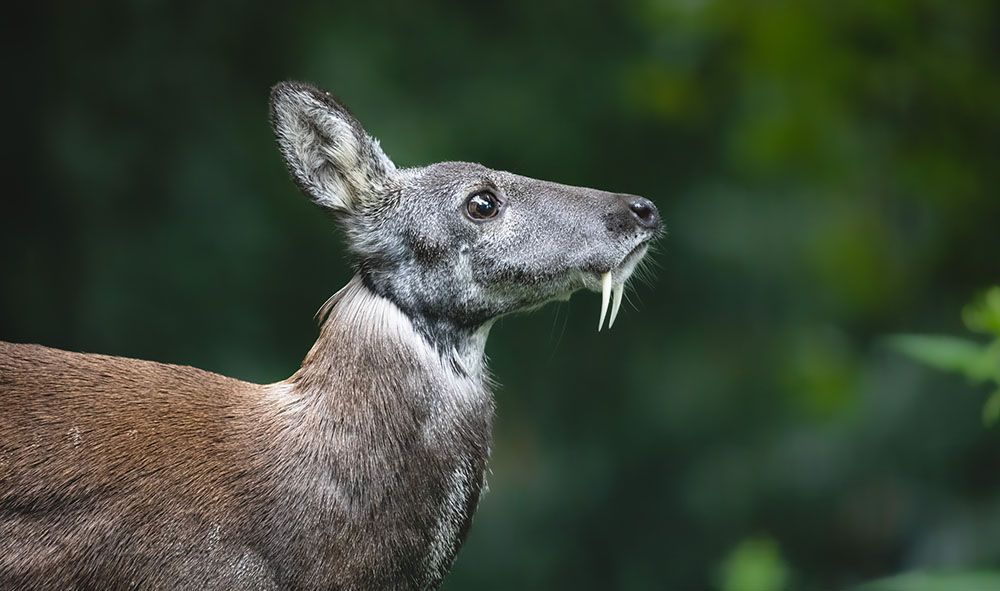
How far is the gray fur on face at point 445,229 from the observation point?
4.91 metres

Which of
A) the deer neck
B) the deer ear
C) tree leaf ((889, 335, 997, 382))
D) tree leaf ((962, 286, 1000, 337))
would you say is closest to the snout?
the deer neck

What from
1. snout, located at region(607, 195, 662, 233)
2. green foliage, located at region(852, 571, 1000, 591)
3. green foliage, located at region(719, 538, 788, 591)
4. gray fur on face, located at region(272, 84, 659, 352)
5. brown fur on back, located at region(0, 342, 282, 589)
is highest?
snout, located at region(607, 195, 662, 233)

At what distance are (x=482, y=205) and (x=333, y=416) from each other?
3.09 ft

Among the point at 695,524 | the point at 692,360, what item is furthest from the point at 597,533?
the point at 692,360

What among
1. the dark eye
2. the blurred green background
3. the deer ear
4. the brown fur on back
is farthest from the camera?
the blurred green background

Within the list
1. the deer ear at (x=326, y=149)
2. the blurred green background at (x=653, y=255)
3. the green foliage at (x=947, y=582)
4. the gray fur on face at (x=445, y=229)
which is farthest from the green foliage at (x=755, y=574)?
the blurred green background at (x=653, y=255)

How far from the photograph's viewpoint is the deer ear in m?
4.90

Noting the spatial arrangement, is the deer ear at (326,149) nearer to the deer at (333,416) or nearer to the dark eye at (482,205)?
the deer at (333,416)

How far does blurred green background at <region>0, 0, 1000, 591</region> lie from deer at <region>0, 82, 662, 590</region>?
161 inches

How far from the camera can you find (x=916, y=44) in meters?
8.64

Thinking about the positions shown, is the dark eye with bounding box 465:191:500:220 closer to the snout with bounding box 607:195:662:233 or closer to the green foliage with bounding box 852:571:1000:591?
the snout with bounding box 607:195:662:233

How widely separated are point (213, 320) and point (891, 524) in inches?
187

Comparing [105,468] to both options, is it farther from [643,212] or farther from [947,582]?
[947,582]

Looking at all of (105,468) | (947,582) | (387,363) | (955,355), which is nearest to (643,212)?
(387,363)
